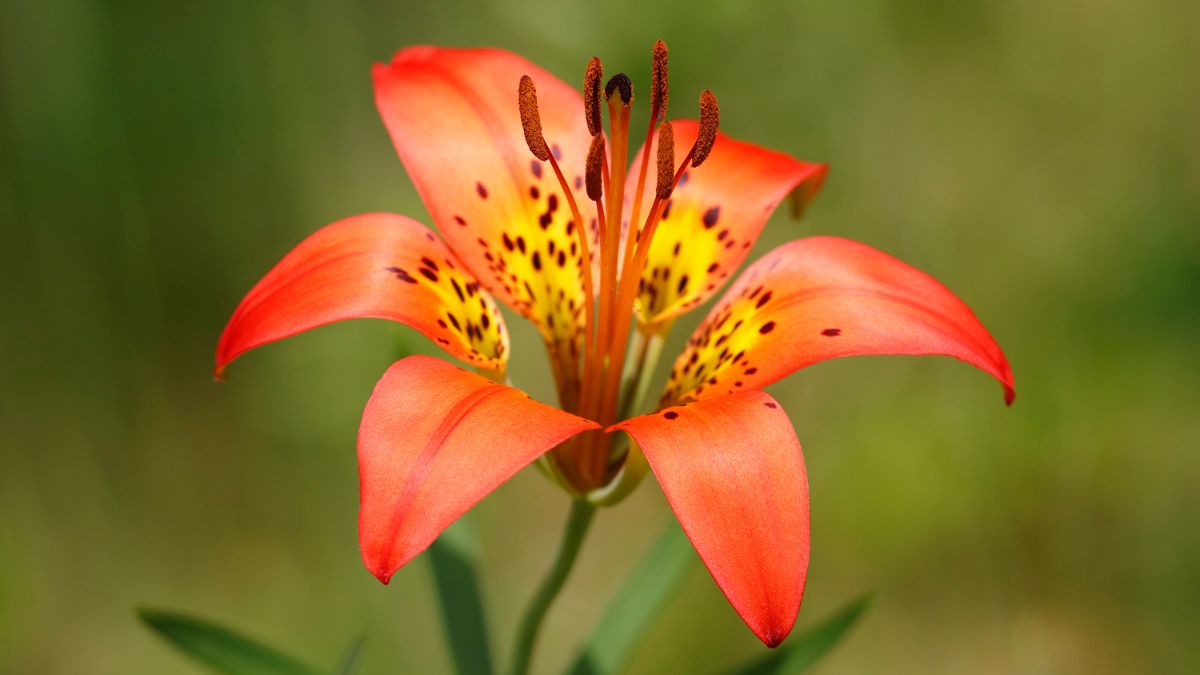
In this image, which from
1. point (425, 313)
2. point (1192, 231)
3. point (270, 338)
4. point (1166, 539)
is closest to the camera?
point (270, 338)

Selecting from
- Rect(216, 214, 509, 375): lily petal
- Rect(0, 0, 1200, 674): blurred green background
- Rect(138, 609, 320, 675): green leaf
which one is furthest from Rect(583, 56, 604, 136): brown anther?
Rect(0, 0, 1200, 674): blurred green background

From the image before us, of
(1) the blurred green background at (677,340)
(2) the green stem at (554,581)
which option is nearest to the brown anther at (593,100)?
(2) the green stem at (554,581)

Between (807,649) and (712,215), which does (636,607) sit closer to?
(807,649)

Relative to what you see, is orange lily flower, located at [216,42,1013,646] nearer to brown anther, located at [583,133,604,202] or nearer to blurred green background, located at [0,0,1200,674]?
brown anther, located at [583,133,604,202]

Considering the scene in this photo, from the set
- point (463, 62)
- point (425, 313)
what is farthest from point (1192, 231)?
point (425, 313)

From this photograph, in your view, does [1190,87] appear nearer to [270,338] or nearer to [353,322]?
[353,322]

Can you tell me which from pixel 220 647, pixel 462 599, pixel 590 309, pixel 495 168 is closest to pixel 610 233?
pixel 590 309
